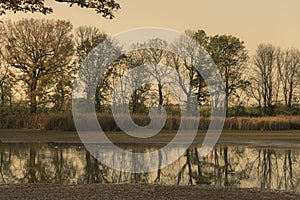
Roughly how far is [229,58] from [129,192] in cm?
4328

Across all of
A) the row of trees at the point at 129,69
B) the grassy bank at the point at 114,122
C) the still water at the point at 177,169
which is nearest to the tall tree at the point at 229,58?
the row of trees at the point at 129,69

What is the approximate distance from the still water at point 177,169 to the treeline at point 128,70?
68.7 feet

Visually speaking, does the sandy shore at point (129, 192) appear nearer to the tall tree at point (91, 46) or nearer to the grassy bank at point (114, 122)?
the grassy bank at point (114, 122)

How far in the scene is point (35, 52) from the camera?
4278 cm

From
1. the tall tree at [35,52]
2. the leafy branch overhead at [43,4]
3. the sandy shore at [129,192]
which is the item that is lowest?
the sandy shore at [129,192]

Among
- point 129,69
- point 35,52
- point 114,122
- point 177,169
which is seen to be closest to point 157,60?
point 129,69

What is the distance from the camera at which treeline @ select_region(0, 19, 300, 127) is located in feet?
139

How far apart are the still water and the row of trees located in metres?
20.9

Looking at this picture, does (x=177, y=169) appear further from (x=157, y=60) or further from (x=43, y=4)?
(x=157, y=60)

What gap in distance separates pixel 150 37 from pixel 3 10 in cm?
4295

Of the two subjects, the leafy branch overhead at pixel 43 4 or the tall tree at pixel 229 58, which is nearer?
the leafy branch overhead at pixel 43 4

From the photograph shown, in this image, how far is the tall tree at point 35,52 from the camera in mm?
42000

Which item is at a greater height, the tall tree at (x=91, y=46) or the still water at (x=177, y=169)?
the tall tree at (x=91, y=46)

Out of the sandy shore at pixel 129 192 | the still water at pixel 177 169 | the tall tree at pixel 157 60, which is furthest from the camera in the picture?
the tall tree at pixel 157 60
